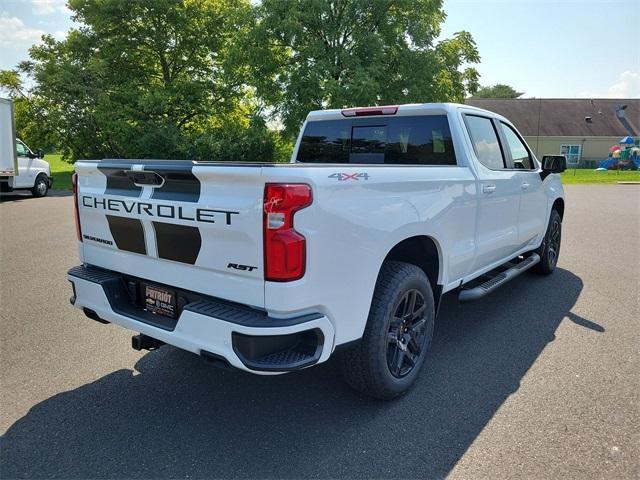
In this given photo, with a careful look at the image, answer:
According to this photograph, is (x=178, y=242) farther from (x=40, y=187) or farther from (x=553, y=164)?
(x=40, y=187)

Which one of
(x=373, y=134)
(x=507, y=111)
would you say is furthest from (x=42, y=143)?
(x=507, y=111)

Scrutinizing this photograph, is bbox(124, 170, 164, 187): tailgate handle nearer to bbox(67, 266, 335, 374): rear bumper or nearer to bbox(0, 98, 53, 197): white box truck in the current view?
bbox(67, 266, 335, 374): rear bumper

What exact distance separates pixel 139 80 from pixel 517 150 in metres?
26.4

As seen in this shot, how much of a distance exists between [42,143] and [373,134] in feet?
91.1

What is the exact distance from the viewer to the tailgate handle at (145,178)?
2768mm

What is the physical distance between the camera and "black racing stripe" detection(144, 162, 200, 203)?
2.59m

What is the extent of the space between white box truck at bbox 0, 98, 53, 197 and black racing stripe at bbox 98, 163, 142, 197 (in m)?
13.9

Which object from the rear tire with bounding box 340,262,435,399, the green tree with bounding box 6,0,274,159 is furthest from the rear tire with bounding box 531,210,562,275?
the green tree with bounding box 6,0,274,159

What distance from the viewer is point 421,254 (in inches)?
141

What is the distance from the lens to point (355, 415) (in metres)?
3.03

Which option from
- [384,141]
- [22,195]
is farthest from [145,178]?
[22,195]

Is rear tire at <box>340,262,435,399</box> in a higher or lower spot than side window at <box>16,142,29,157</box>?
lower

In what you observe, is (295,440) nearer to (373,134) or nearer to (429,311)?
(429,311)

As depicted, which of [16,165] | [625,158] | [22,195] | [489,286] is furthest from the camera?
[625,158]
